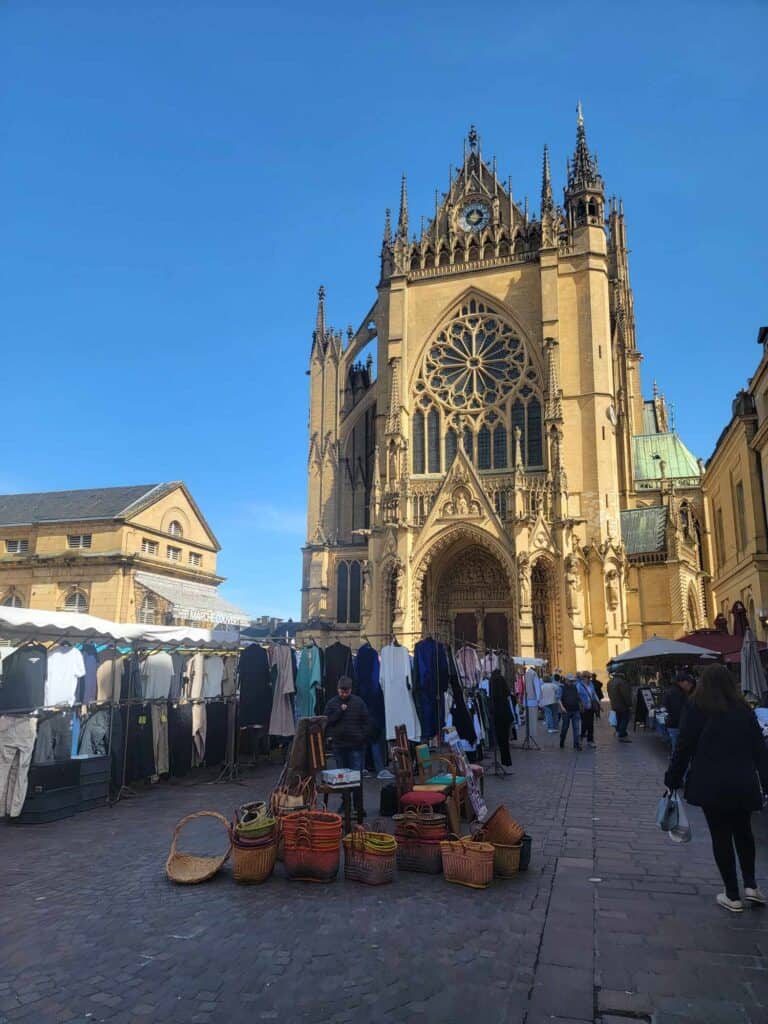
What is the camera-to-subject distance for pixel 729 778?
17.4 ft

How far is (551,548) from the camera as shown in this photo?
31.0 meters

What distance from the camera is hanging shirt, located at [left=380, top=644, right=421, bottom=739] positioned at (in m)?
11.3

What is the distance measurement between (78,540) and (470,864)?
37429 millimetres

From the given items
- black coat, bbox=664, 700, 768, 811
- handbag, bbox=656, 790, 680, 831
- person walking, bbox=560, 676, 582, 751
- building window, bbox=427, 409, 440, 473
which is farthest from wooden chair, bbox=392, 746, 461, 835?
building window, bbox=427, 409, 440, 473

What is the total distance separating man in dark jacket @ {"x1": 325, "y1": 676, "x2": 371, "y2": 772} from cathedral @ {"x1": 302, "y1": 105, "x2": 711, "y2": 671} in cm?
2130

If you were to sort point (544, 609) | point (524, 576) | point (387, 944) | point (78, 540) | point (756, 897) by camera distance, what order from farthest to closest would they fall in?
point (78, 540) < point (544, 609) < point (524, 576) < point (756, 897) < point (387, 944)

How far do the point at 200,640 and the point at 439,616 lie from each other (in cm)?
2206

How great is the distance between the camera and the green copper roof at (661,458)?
44.2 m

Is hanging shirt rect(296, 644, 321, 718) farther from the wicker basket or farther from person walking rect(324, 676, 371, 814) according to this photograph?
the wicker basket

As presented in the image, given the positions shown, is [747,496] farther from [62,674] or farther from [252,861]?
[252,861]

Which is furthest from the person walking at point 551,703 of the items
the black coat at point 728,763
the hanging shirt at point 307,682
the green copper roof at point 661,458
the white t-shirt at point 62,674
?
the green copper roof at point 661,458

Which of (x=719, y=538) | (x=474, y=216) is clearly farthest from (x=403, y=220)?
(x=719, y=538)

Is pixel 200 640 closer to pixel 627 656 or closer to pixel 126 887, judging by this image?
pixel 126 887

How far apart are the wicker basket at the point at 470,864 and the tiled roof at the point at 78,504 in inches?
1398
